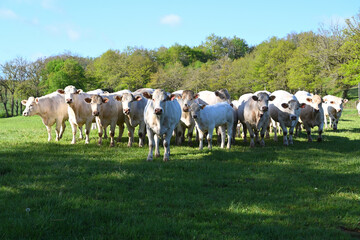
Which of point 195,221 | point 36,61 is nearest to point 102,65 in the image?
point 36,61

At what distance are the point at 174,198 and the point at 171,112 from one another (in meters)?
4.84

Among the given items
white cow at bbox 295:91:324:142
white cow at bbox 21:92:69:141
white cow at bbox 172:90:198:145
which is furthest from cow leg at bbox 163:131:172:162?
white cow at bbox 295:91:324:142

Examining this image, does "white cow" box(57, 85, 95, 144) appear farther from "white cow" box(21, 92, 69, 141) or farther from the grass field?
the grass field

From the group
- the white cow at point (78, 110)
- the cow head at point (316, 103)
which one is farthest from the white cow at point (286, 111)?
the white cow at point (78, 110)

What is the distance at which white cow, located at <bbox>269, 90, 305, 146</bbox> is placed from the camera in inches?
557

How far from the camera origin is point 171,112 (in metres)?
10.5

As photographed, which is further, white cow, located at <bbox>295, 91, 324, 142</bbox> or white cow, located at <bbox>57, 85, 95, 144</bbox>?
white cow, located at <bbox>295, 91, 324, 142</bbox>

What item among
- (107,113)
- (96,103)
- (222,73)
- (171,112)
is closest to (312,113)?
(171,112)

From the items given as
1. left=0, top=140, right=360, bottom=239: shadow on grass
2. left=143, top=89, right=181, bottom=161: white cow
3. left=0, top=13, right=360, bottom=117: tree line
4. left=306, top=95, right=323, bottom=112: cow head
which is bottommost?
left=0, top=140, right=360, bottom=239: shadow on grass

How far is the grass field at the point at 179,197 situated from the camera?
4.54m

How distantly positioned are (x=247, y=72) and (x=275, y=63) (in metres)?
7.21

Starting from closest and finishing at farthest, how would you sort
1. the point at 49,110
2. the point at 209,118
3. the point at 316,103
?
the point at 209,118
the point at 316,103
the point at 49,110

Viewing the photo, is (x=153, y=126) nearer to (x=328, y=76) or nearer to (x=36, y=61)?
(x=328, y=76)

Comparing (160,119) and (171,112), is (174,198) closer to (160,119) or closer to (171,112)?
(160,119)
